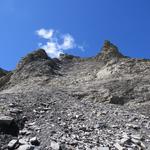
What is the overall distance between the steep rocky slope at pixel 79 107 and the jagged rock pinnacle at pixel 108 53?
8.95 feet

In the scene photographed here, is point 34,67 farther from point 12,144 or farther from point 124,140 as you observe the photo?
point 12,144

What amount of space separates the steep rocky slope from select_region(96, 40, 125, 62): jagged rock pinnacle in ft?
8.95

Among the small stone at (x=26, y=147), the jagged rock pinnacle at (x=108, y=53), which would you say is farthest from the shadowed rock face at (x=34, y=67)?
the small stone at (x=26, y=147)

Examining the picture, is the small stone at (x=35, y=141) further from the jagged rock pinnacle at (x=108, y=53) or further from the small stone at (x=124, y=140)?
the jagged rock pinnacle at (x=108, y=53)

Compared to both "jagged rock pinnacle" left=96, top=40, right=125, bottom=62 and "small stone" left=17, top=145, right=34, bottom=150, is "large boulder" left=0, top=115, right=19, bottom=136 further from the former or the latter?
"jagged rock pinnacle" left=96, top=40, right=125, bottom=62

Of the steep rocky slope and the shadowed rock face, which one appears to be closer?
the steep rocky slope

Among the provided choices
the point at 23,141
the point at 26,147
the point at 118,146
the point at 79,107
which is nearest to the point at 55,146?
the point at 26,147

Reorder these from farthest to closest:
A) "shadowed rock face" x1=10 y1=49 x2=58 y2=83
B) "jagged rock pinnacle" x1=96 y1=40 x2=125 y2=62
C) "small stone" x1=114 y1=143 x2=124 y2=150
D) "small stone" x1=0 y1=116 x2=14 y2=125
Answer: "jagged rock pinnacle" x1=96 y1=40 x2=125 y2=62 < "shadowed rock face" x1=10 y1=49 x2=58 y2=83 < "small stone" x1=0 y1=116 x2=14 y2=125 < "small stone" x1=114 y1=143 x2=124 y2=150

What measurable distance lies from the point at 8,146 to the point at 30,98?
8.54 metres

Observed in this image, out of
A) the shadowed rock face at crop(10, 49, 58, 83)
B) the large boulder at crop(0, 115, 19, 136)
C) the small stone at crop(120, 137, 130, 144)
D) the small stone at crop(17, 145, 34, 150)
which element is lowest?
the small stone at crop(17, 145, 34, 150)

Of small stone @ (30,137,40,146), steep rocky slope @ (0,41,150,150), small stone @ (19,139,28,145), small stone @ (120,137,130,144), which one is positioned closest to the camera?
small stone @ (19,139,28,145)

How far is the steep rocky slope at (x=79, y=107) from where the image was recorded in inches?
616

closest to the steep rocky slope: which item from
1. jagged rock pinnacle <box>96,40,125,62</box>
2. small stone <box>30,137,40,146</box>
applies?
small stone <box>30,137,40,146</box>

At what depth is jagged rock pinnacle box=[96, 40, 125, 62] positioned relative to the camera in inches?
1666
